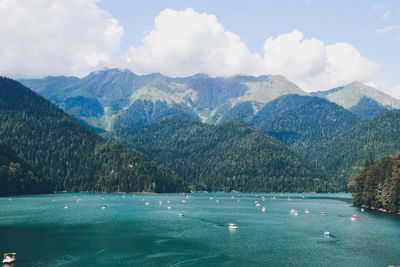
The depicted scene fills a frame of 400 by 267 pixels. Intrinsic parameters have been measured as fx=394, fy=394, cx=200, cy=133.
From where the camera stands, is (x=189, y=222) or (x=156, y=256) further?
(x=189, y=222)

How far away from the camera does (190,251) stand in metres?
106

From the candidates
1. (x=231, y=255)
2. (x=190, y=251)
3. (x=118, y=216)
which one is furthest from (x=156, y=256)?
(x=118, y=216)

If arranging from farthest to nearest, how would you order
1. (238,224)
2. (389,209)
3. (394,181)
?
(389,209)
(394,181)
(238,224)

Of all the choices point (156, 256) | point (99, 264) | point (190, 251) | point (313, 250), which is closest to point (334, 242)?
point (313, 250)

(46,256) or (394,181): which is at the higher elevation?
(394,181)

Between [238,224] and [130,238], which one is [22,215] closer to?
[130,238]

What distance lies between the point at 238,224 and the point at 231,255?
199ft

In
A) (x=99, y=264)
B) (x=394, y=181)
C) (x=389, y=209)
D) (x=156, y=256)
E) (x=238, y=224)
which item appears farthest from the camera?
(x=389, y=209)

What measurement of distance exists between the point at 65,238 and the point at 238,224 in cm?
7115

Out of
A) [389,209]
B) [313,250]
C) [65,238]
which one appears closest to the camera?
[313,250]

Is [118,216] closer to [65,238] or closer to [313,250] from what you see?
[65,238]

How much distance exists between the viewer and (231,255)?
4055 inches

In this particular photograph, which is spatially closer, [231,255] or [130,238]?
[231,255]

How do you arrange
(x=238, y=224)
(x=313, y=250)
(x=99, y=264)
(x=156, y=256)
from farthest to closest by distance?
(x=238, y=224), (x=313, y=250), (x=156, y=256), (x=99, y=264)
